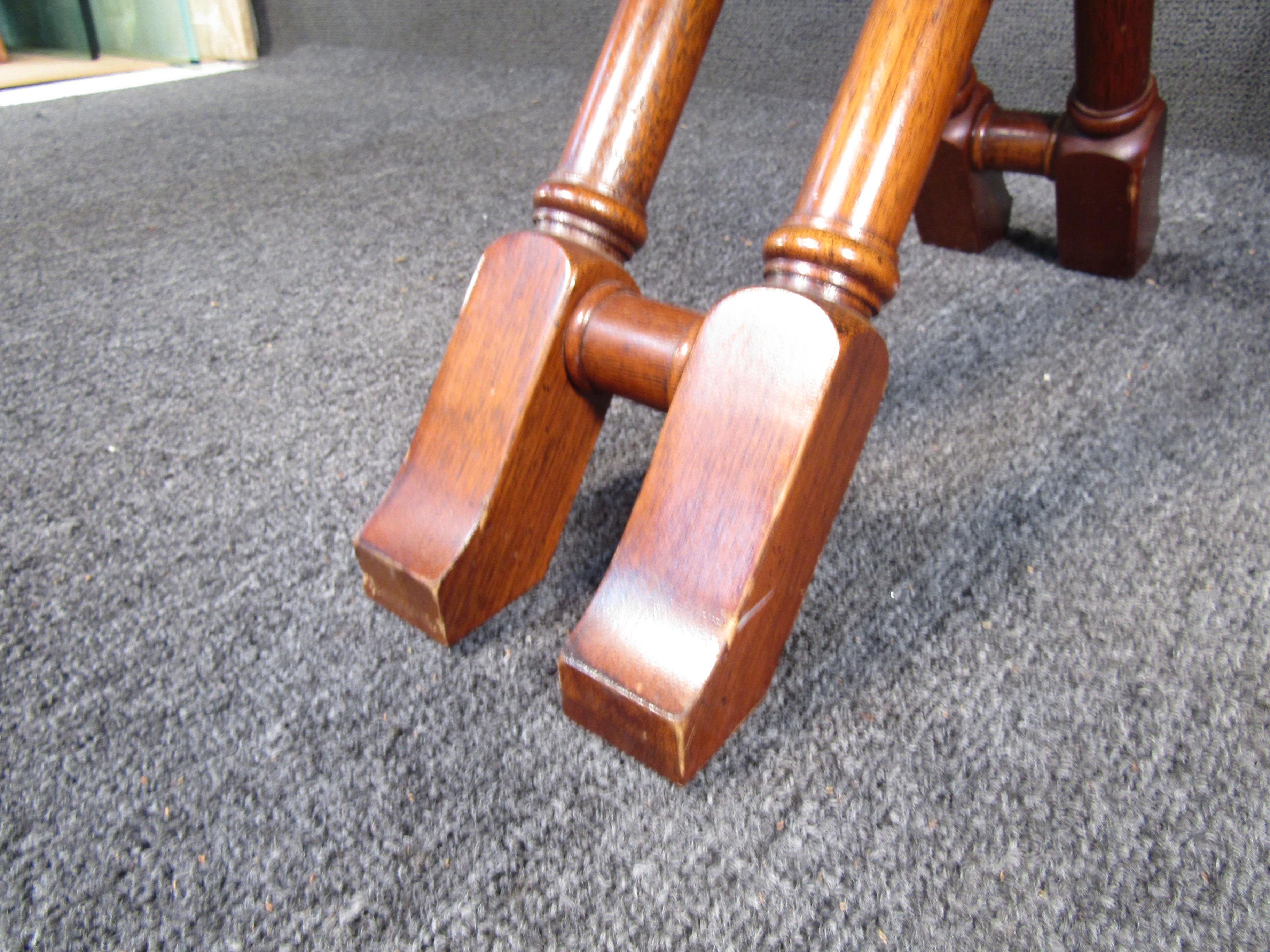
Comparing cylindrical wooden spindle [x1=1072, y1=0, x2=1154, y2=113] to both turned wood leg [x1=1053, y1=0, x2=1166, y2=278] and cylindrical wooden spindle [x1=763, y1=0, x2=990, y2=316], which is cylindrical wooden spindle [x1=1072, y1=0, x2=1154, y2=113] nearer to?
turned wood leg [x1=1053, y1=0, x2=1166, y2=278]

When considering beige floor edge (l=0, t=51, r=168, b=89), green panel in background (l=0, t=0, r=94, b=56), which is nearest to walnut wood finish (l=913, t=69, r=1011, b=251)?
beige floor edge (l=0, t=51, r=168, b=89)

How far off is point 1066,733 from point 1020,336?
36 cm

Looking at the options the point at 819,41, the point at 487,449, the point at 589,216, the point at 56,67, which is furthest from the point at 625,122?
the point at 56,67

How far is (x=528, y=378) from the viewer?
0.39 metres

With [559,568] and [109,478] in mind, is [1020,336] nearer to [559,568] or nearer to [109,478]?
[559,568]

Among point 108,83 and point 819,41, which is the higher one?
point 819,41

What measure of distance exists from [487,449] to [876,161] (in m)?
0.19

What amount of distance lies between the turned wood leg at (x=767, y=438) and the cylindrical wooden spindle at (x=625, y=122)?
0.08 metres

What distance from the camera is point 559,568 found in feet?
1.49

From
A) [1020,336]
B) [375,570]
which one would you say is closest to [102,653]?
[375,570]

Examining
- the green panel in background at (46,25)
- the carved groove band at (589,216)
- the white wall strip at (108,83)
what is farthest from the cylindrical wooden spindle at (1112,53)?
the green panel in background at (46,25)

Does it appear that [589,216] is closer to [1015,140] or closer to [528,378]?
[528,378]

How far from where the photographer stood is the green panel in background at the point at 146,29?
1.91 metres

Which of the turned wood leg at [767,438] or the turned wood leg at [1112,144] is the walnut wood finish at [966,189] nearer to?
the turned wood leg at [1112,144]
